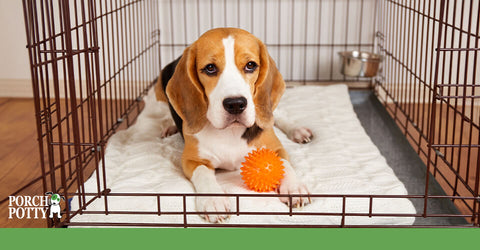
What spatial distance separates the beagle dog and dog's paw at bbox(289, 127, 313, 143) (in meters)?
0.47

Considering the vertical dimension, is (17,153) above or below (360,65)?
below

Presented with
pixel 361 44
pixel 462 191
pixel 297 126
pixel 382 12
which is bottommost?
pixel 462 191

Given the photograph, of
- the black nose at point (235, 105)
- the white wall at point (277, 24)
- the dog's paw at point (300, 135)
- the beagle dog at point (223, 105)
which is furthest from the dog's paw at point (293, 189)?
the white wall at point (277, 24)

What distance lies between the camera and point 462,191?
104 inches

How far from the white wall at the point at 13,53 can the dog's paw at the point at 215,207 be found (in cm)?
302

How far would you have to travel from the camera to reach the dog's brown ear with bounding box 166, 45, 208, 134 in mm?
2219

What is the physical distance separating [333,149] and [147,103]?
1.42 meters

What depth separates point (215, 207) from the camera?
2020 mm

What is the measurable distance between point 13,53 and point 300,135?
109 inches

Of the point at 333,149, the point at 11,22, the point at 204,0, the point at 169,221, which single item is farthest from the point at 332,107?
the point at 11,22

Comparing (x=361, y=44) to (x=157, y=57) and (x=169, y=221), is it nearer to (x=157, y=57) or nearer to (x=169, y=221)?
(x=157, y=57)

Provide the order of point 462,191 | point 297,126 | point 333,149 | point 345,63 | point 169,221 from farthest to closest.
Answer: point 345,63, point 297,126, point 333,149, point 462,191, point 169,221

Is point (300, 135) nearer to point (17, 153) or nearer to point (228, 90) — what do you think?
point (228, 90)

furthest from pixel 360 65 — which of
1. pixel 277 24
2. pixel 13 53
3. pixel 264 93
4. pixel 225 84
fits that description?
pixel 13 53
